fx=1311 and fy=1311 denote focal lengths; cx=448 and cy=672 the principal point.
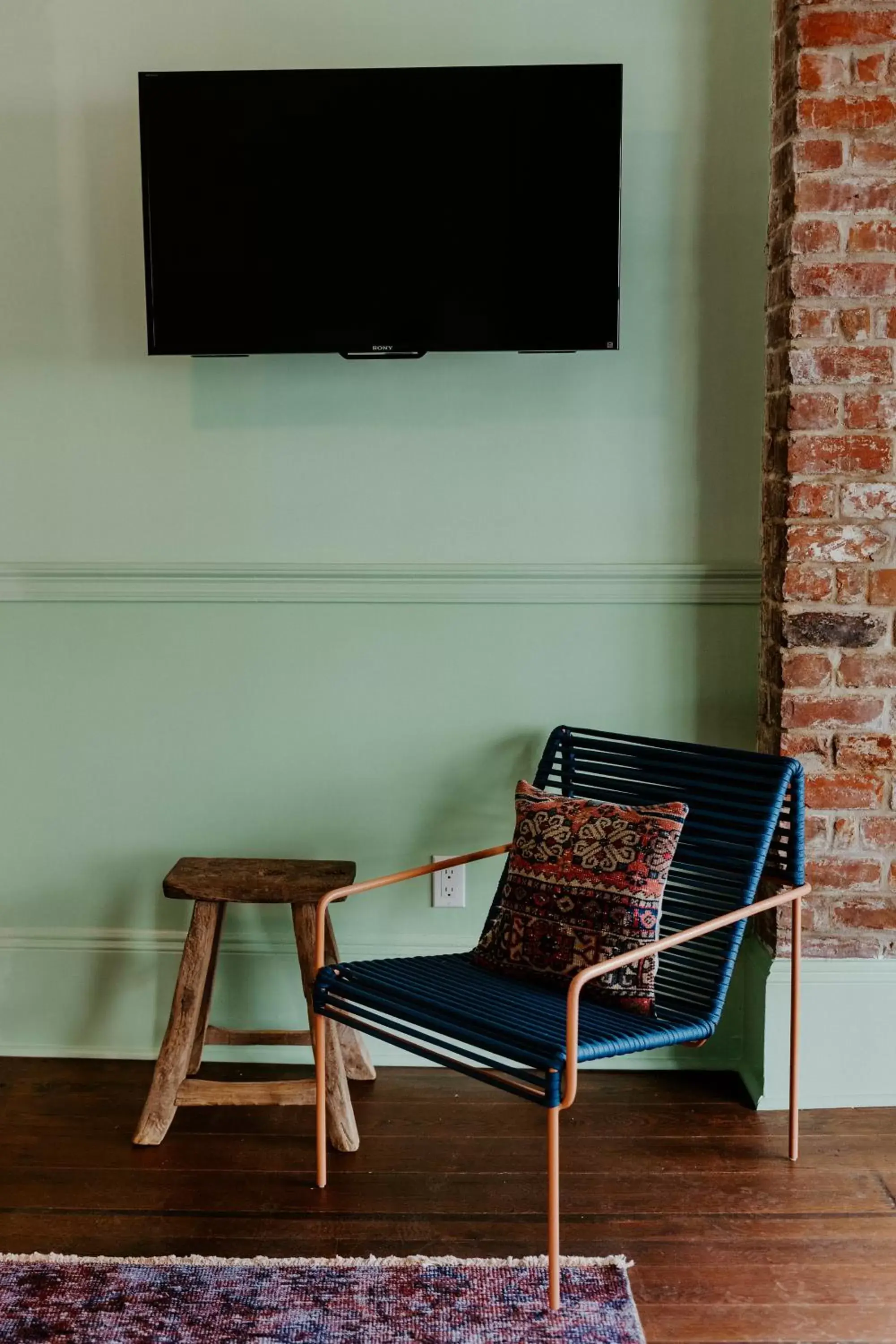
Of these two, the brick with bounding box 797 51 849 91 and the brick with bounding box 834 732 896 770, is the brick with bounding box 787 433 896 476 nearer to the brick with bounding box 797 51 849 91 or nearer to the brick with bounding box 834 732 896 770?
the brick with bounding box 834 732 896 770

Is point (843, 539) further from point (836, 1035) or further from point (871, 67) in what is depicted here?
point (836, 1035)

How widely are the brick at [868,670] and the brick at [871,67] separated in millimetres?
1136

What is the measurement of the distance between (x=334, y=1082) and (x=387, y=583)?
3.54 ft

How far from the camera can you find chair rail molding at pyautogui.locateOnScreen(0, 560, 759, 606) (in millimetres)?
2932

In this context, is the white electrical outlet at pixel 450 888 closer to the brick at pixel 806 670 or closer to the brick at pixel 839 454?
the brick at pixel 806 670

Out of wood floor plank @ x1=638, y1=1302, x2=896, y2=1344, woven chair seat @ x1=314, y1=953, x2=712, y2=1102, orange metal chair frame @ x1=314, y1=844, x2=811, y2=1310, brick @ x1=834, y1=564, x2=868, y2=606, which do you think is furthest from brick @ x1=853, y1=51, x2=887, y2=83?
wood floor plank @ x1=638, y1=1302, x2=896, y2=1344

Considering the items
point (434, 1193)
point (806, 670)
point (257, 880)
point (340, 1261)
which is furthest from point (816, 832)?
point (340, 1261)

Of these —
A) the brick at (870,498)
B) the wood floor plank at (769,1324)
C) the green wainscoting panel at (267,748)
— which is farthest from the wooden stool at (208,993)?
the brick at (870,498)

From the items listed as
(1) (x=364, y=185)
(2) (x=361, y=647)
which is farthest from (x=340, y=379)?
(2) (x=361, y=647)

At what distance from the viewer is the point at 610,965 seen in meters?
2.13

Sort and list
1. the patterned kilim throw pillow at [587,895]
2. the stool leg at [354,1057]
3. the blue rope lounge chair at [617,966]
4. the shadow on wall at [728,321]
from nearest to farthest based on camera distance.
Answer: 1. the blue rope lounge chair at [617,966]
2. the patterned kilim throw pillow at [587,895]
3. the shadow on wall at [728,321]
4. the stool leg at [354,1057]

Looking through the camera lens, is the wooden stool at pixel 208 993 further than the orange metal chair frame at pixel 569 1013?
Yes

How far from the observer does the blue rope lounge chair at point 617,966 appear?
7.05 ft

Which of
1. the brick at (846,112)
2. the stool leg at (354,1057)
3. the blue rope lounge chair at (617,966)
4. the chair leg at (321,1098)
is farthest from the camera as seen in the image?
the stool leg at (354,1057)
